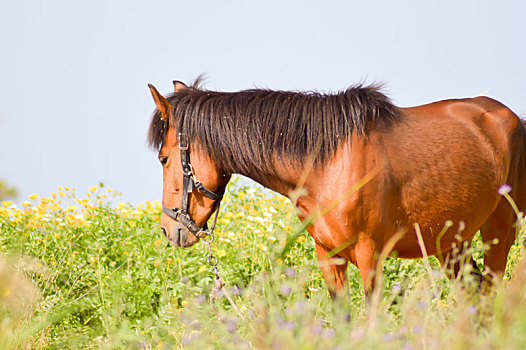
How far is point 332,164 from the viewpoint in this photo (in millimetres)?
3707

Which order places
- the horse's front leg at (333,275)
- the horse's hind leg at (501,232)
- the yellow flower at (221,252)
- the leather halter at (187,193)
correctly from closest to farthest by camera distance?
the leather halter at (187,193) < the horse's front leg at (333,275) < the horse's hind leg at (501,232) < the yellow flower at (221,252)

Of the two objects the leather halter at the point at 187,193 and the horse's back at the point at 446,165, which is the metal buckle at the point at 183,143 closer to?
the leather halter at the point at 187,193

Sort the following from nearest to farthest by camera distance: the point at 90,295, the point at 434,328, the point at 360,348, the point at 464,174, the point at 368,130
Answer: the point at 360,348, the point at 434,328, the point at 368,130, the point at 464,174, the point at 90,295

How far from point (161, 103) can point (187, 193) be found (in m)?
0.61

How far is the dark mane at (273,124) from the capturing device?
3.77 metres

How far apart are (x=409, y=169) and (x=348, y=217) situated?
0.59m

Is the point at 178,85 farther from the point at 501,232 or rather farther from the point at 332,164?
the point at 501,232

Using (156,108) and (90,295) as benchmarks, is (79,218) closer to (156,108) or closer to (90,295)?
(90,295)

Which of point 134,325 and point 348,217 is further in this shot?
point 134,325

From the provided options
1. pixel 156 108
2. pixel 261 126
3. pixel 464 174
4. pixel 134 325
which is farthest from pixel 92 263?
pixel 464 174

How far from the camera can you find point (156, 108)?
13.1 ft

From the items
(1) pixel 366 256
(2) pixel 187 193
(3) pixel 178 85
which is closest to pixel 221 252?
(2) pixel 187 193

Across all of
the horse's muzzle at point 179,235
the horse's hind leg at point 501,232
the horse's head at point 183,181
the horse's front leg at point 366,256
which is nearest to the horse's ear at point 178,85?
the horse's head at point 183,181

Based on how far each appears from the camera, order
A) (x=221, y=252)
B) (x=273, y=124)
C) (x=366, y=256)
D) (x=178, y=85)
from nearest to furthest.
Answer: (x=366, y=256), (x=273, y=124), (x=178, y=85), (x=221, y=252)
